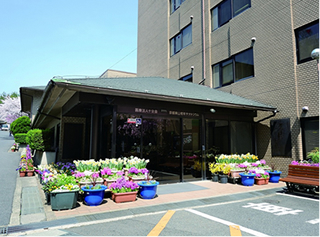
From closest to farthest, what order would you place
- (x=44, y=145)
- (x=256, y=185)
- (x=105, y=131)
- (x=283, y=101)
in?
(x=105, y=131) < (x=256, y=185) < (x=283, y=101) < (x=44, y=145)

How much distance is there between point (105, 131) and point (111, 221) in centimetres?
406

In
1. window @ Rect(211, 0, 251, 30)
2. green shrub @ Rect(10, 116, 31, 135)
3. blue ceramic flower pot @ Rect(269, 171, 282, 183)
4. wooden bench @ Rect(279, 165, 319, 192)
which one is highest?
window @ Rect(211, 0, 251, 30)

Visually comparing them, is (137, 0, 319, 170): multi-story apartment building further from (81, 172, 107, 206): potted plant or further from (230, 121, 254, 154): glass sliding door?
(81, 172, 107, 206): potted plant

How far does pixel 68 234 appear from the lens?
458cm

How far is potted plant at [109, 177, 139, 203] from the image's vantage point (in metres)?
6.80

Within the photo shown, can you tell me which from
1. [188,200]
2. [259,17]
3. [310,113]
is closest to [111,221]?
[188,200]

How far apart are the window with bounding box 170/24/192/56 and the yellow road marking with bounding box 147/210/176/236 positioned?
578 inches

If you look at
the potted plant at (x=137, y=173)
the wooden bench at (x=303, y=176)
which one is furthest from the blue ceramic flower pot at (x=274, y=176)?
the potted plant at (x=137, y=173)

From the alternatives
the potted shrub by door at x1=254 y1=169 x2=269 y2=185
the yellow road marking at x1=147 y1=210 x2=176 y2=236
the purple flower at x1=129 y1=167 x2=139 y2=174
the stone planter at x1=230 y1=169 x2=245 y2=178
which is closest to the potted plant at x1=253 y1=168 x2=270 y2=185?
the potted shrub by door at x1=254 y1=169 x2=269 y2=185

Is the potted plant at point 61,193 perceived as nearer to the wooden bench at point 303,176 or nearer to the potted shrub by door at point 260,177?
the wooden bench at point 303,176

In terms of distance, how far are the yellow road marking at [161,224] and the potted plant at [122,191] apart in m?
1.35

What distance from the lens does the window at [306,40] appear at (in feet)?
32.8

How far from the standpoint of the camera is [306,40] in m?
10.3

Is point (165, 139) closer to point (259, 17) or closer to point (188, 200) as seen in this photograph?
point (188, 200)
